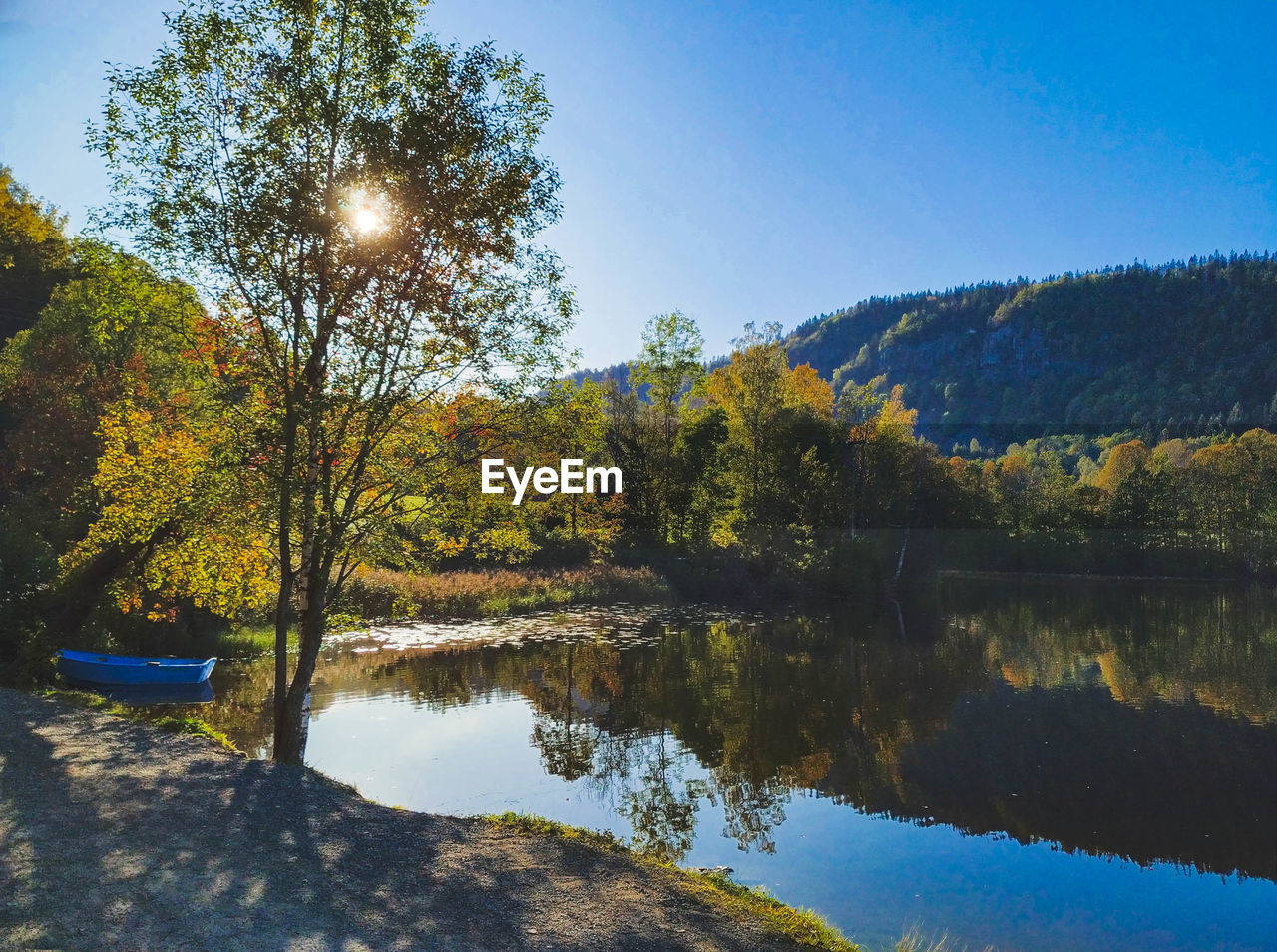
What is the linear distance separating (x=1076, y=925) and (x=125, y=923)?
982 centimetres

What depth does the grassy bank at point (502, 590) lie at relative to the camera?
1288 inches

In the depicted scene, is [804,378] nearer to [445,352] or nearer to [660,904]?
[445,352]

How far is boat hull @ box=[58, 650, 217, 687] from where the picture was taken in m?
17.9

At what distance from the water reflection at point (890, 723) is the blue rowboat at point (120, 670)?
1.54 metres

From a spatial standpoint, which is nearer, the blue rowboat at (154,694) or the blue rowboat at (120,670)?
the blue rowboat at (154,694)

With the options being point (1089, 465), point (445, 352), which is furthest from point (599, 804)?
point (1089, 465)

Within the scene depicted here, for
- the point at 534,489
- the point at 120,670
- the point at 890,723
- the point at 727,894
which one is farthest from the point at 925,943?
the point at 534,489

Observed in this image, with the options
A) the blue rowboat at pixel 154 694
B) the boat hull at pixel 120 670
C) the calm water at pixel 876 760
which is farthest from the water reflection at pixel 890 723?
the boat hull at pixel 120 670

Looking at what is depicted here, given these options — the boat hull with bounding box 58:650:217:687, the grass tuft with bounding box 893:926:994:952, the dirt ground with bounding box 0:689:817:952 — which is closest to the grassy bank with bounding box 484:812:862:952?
the dirt ground with bounding box 0:689:817:952

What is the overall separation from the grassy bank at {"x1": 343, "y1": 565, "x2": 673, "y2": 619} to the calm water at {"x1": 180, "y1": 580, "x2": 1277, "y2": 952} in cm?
349

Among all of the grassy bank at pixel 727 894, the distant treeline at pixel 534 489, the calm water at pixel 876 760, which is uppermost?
the distant treeline at pixel 534 489

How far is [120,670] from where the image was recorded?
18.0 m

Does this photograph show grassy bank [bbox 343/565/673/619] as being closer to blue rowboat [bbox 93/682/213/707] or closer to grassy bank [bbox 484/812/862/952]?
blue rowboat [bbox 93/682/213/707]

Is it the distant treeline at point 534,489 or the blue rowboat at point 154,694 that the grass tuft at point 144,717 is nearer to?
the distant treeline at point 534,489
